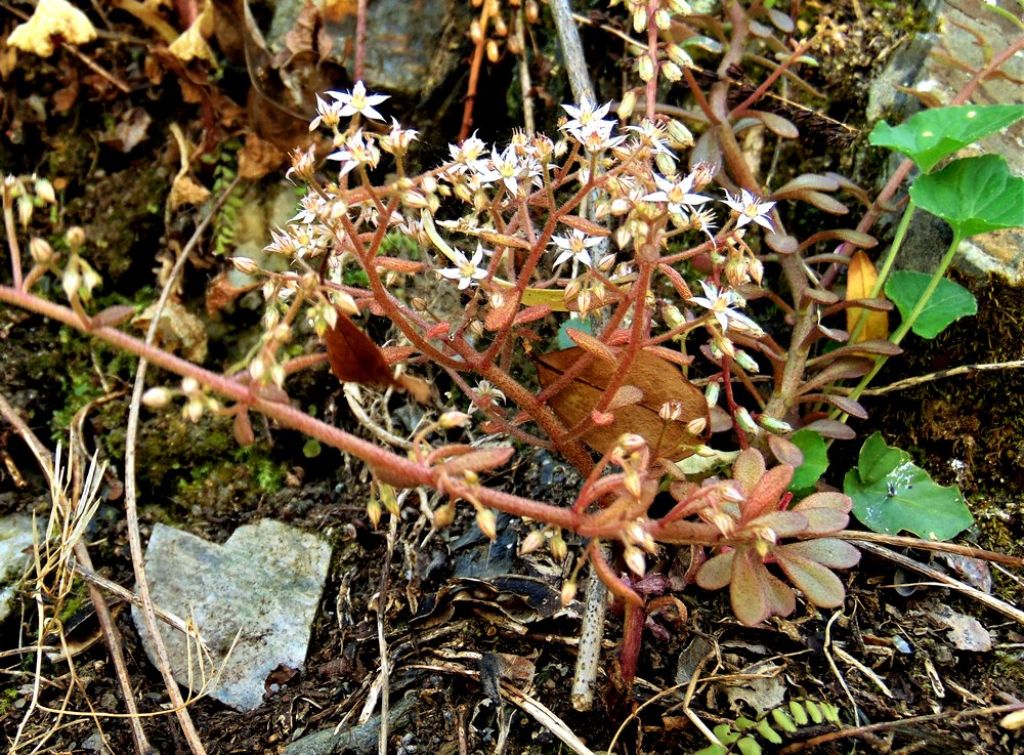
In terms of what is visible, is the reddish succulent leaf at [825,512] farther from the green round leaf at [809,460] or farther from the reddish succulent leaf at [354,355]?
the reddish succulent leaf at [354,355]

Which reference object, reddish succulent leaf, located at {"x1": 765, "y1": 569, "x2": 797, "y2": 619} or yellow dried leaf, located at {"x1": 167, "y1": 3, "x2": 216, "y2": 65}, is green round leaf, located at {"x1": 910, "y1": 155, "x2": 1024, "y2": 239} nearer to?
reddish succulent leaf, located at {"x1": 765, "y1": 569, "x2": 797, "y2": 619}

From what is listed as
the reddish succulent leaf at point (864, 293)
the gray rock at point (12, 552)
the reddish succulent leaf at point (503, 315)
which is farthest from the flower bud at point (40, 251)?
the reddish succulent leaf at point (864, 293)

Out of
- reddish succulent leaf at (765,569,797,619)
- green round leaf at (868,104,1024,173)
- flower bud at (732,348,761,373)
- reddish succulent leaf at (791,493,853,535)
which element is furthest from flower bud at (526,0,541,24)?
reddish succulent leaf at (765,569,797,619)

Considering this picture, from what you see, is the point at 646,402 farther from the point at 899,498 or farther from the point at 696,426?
the point at 899,498

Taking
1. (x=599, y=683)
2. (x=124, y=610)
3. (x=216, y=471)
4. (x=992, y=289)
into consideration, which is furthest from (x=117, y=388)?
(x=992, y=289)

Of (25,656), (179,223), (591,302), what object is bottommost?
(25,656)

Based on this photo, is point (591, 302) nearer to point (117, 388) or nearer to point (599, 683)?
point (599, 683)
